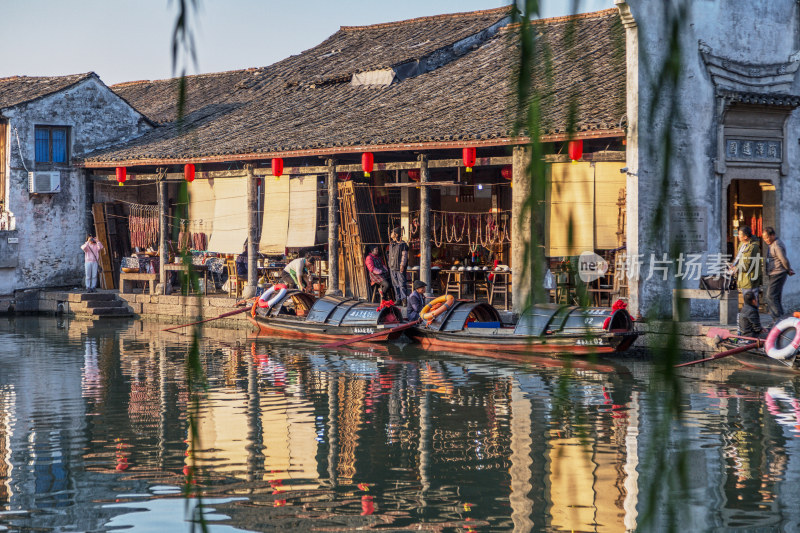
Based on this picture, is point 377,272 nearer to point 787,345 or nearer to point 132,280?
point 787,345

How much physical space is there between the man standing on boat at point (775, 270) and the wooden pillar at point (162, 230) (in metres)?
12.2

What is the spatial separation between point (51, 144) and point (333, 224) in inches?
323

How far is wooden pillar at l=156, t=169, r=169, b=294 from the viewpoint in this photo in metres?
21.8

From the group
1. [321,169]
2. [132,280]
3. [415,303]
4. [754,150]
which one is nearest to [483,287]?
[415,303]

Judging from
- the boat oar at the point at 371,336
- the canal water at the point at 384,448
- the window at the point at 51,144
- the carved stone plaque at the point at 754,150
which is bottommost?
the canal water at the point at 384,448

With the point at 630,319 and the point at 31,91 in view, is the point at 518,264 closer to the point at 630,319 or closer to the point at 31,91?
the point at 630,319

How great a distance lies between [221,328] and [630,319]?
957 cm

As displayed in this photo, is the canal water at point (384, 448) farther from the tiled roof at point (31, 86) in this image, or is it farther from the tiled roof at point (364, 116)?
the tiled roof at point (31, 86)

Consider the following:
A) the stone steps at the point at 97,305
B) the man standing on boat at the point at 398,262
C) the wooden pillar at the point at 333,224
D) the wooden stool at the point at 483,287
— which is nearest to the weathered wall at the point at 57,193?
the stone steps at the point at 97,305

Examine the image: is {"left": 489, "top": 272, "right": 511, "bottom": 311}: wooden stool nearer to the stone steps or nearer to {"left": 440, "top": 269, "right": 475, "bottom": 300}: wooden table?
{"left": 440, "top": 269, "right": 475, "bottom": 300}: wooden table

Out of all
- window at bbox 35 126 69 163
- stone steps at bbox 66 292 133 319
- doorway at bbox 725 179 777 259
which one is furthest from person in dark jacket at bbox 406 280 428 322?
window at bbox 35 126 69 163

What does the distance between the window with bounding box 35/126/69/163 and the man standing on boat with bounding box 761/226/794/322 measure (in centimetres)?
1597

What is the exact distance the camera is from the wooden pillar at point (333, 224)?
63.0ft

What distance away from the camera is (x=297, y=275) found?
794 inches
